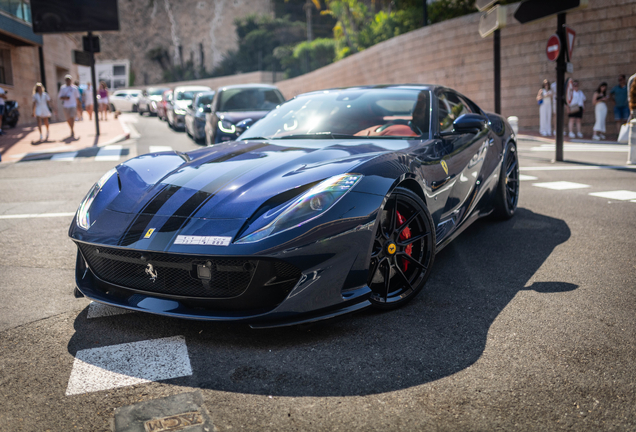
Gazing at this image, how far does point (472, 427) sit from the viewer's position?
204cm

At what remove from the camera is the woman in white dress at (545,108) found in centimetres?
1769

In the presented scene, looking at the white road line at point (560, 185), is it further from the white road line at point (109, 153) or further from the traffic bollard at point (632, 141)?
the white road line at point (109, 153)

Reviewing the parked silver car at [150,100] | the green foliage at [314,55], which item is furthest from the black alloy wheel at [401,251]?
the green foliage at [314,55]

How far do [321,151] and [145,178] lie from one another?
3.28 feet

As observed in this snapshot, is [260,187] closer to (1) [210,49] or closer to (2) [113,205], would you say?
(2) [113,205]

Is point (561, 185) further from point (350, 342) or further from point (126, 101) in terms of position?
point (126, 101)

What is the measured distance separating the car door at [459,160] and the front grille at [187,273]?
1616mm

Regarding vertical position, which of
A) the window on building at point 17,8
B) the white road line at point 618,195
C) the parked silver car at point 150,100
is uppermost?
the window on building at point 17,8

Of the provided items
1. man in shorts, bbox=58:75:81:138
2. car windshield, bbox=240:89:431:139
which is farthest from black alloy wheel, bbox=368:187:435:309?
man in shorts, bbox=58:75:81:138

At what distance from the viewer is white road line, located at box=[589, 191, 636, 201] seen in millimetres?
6574

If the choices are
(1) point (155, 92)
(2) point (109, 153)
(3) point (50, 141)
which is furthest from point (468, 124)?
(1) point (155, 92)

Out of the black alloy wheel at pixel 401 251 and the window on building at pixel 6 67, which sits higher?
the window on building at pixel 6 67

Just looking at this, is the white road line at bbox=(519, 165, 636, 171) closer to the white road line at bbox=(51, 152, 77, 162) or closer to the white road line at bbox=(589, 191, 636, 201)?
the white road line at bbox=(589, 191, 636, 201)

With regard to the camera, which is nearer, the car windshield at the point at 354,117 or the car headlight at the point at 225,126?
the car windshield at the point at 354,117
